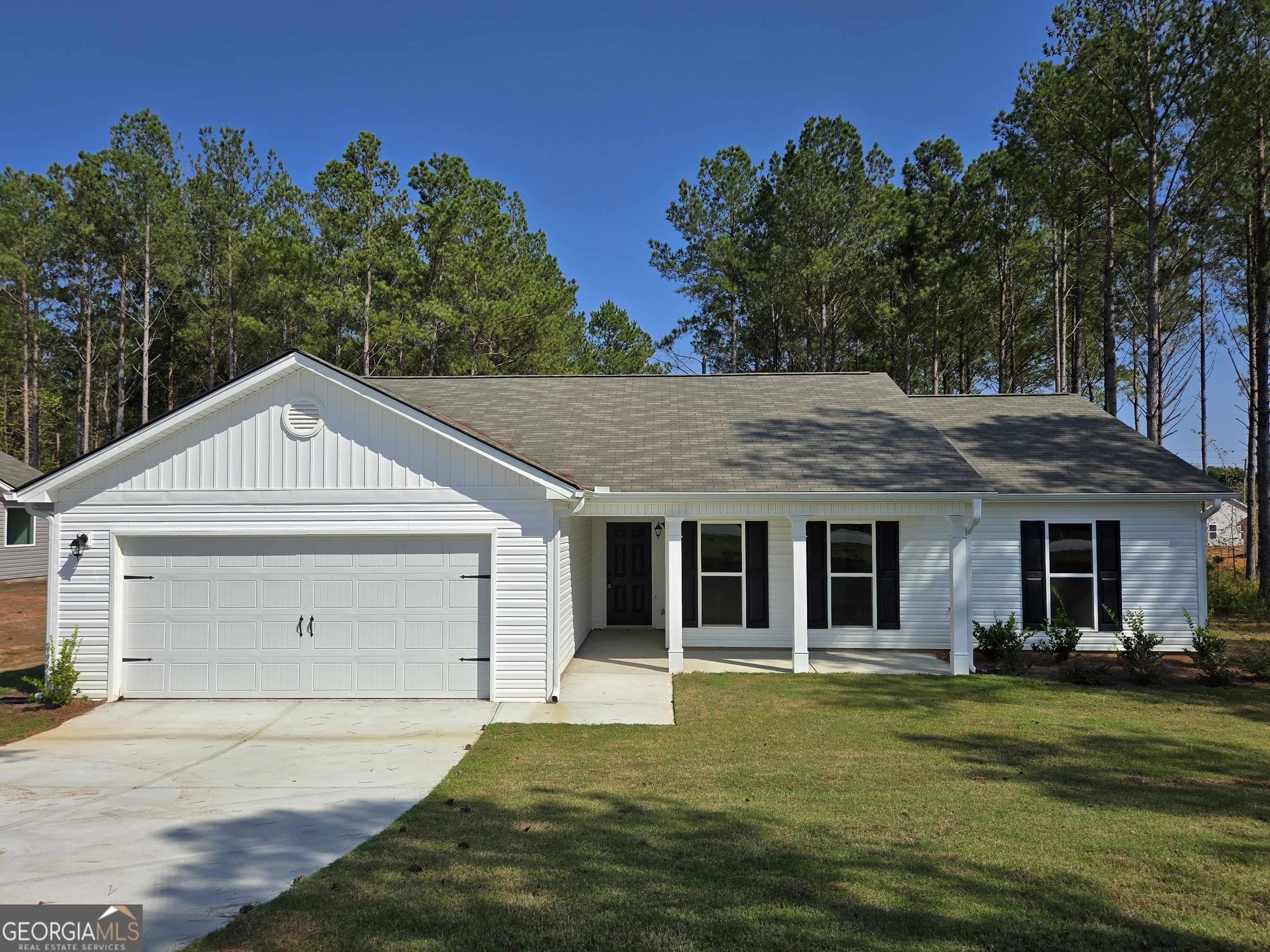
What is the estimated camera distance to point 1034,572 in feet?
42.3

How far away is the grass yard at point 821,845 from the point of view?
3941 mm

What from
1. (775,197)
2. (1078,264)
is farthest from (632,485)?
(1078,264)

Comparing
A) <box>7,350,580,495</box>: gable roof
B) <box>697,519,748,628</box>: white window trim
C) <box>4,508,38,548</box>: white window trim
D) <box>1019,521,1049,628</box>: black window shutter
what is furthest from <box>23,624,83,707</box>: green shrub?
<box>4,508,38,548</box>: white window trim

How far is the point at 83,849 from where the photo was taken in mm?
5242

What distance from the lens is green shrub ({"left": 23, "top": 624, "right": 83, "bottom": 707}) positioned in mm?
9414

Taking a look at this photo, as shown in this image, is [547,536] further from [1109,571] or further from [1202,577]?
[1202,577]

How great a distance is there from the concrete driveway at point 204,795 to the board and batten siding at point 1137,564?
357 inches

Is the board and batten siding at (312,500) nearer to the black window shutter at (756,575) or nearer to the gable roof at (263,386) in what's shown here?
the gable roof at (263,386)

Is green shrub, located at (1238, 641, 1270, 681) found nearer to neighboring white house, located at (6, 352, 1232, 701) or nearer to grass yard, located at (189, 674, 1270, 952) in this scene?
neighboring white house, located at (6, 352, 1232, 701)

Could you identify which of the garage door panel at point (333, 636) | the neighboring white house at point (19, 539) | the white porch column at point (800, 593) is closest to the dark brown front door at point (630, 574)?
the white porch column at point (800, 593)

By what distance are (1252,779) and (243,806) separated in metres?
8.69

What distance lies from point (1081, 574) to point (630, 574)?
8129 mm

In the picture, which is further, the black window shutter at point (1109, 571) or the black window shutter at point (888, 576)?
the black window shutter at point (1109, 571)

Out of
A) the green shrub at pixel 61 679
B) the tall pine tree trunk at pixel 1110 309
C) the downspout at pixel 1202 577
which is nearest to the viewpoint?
the green shrub at pixel 61 679
